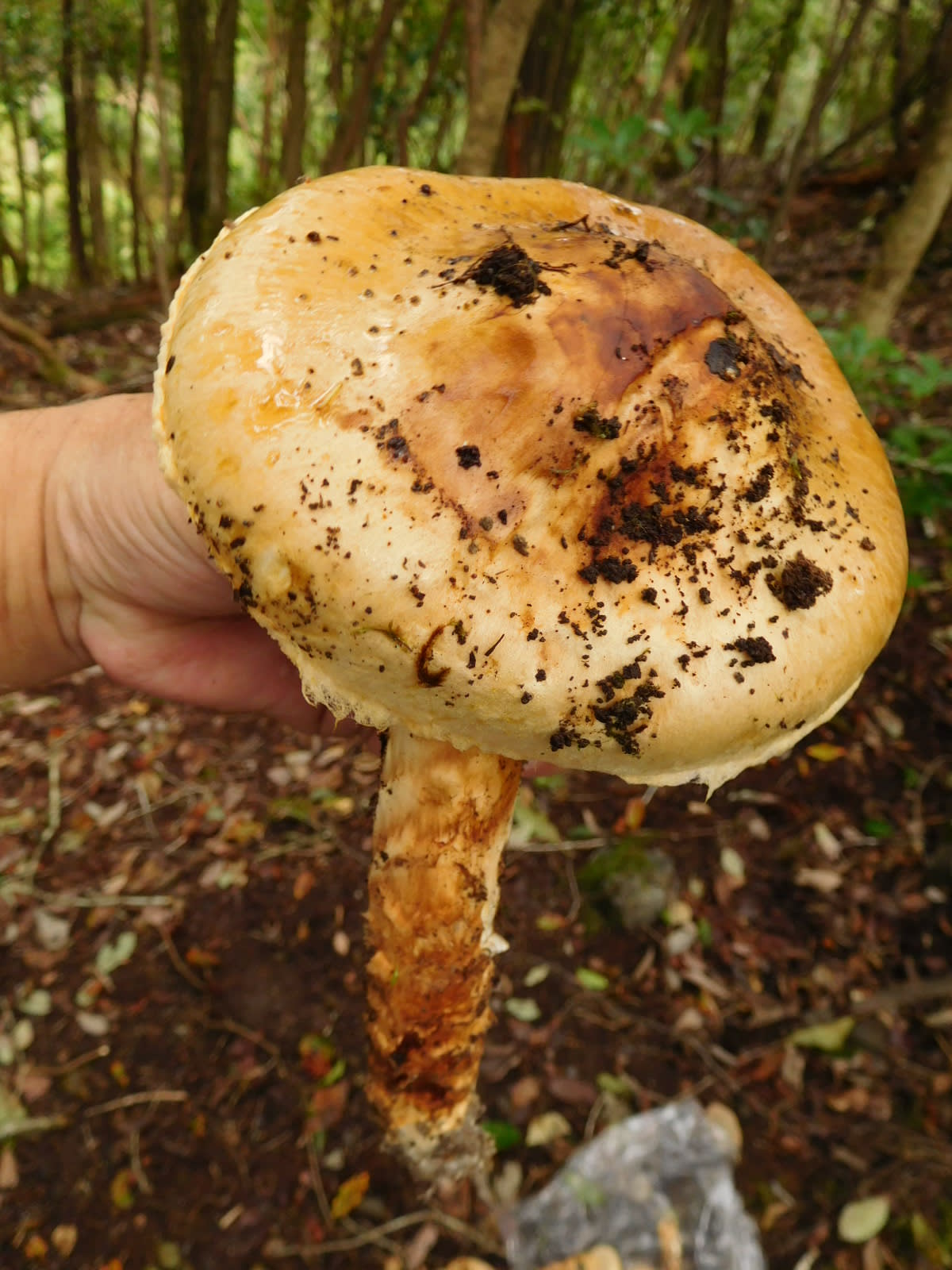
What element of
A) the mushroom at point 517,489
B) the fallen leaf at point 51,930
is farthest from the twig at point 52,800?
the mushroom at point 517,489

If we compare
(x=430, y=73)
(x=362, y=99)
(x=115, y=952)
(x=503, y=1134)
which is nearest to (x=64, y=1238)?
(x=115, y=952)

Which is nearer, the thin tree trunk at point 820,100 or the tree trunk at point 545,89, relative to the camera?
the thin tree trunk at point 820,100

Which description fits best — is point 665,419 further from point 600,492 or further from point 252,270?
point 252,270

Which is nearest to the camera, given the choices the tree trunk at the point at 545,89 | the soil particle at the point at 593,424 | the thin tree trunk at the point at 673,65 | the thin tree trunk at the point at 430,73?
the soil particle at the point at 593,424

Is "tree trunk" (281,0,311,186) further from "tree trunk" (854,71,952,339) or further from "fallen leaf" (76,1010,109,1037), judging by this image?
"fallen leaf" (76,1010,109,1037)

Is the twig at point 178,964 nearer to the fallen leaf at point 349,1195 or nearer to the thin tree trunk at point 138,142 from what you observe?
the fallen leaf at point 349,1195

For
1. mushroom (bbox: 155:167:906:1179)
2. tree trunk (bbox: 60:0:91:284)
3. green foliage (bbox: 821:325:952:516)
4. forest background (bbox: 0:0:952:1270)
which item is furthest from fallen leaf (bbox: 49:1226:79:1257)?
tree trunk (bbox: 60:0:91:284)

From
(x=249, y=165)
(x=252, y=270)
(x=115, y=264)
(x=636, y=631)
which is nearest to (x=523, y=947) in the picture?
Answer: (x=636, y=631)
